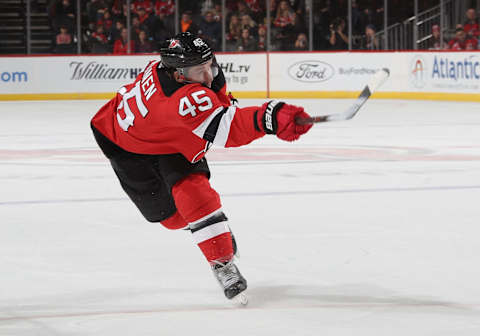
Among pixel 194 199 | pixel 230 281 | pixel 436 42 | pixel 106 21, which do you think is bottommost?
pixel 230 281

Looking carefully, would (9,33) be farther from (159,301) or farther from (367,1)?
(159,301)

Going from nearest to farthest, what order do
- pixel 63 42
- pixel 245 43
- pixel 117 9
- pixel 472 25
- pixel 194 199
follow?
pixel 194 199 → pixel 472 25 → pixel 63 42 → pixel 245 43 → pixel 117 9

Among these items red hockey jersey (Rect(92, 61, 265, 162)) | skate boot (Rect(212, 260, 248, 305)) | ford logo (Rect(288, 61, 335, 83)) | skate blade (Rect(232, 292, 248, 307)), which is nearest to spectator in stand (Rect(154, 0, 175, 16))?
ford logo (Rect(288, 61, 335, 83))

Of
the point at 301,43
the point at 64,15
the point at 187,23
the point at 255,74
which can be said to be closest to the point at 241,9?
the point at 187,23

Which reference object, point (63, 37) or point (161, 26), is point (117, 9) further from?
point (63, 37)

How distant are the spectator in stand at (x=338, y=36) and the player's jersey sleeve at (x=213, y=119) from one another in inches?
532

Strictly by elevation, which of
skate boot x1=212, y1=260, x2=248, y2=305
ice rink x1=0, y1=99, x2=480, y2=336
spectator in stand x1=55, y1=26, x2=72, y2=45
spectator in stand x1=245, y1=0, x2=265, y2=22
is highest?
spectator in stand x1=245, y1=0, x2=265, y2=22

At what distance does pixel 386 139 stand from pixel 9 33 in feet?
31.7

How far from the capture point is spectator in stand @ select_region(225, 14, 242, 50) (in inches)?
650

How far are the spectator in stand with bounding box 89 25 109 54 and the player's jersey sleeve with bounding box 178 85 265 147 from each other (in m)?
13.6

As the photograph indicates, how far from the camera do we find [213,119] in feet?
9.54

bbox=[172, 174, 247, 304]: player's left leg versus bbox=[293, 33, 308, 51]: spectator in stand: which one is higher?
bbox=[293, 33, 308, 51]: spectator in stand

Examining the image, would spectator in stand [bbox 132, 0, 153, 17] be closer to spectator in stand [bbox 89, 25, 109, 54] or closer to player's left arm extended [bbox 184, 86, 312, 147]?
spectator in stand [bbox 89, 25, 109, 54]

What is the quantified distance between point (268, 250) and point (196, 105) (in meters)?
1.34
